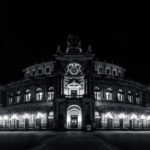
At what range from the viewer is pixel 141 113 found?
3888 inches

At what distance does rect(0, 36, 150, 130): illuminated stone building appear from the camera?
80.2 meters

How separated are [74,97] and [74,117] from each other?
5.53m

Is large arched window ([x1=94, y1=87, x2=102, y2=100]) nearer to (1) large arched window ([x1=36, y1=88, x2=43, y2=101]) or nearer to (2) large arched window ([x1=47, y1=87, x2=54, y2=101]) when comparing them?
(2) large arched window ([x1=47, y1=87, x2=54, y2=101])

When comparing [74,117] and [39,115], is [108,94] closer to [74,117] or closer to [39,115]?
[74,117]

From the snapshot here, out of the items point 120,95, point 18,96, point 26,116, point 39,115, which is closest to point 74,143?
point 39,115

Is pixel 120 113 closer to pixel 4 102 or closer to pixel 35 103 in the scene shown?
pixel 35 103

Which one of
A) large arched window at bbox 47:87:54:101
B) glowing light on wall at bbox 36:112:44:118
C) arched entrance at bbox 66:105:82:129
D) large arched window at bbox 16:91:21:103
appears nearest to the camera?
arched entrance at bbox 66:105:82:129

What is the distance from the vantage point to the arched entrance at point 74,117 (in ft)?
266

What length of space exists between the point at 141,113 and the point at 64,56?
109 feet

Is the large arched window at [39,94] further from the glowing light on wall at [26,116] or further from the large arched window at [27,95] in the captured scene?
the glowing light on wall at [26,116]

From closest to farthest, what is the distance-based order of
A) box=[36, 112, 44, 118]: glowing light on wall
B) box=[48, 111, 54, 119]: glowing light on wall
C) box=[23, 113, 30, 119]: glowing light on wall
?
box=[48, 111, 54, 119]: glowing light on wall → box=[36, 112, 44, 118]: glowing light on wall → box=[23, 113, 30, 119]: glowing light on wall

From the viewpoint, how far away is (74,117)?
8162 centimetres

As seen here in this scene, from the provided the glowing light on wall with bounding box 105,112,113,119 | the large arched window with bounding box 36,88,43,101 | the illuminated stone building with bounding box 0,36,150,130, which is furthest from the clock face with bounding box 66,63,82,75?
the glowing light on wall with bounding box 105,112,113,119

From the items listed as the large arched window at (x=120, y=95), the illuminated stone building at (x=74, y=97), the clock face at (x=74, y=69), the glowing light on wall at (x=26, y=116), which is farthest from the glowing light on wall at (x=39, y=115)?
the large arched window at (x=120, y=95)
